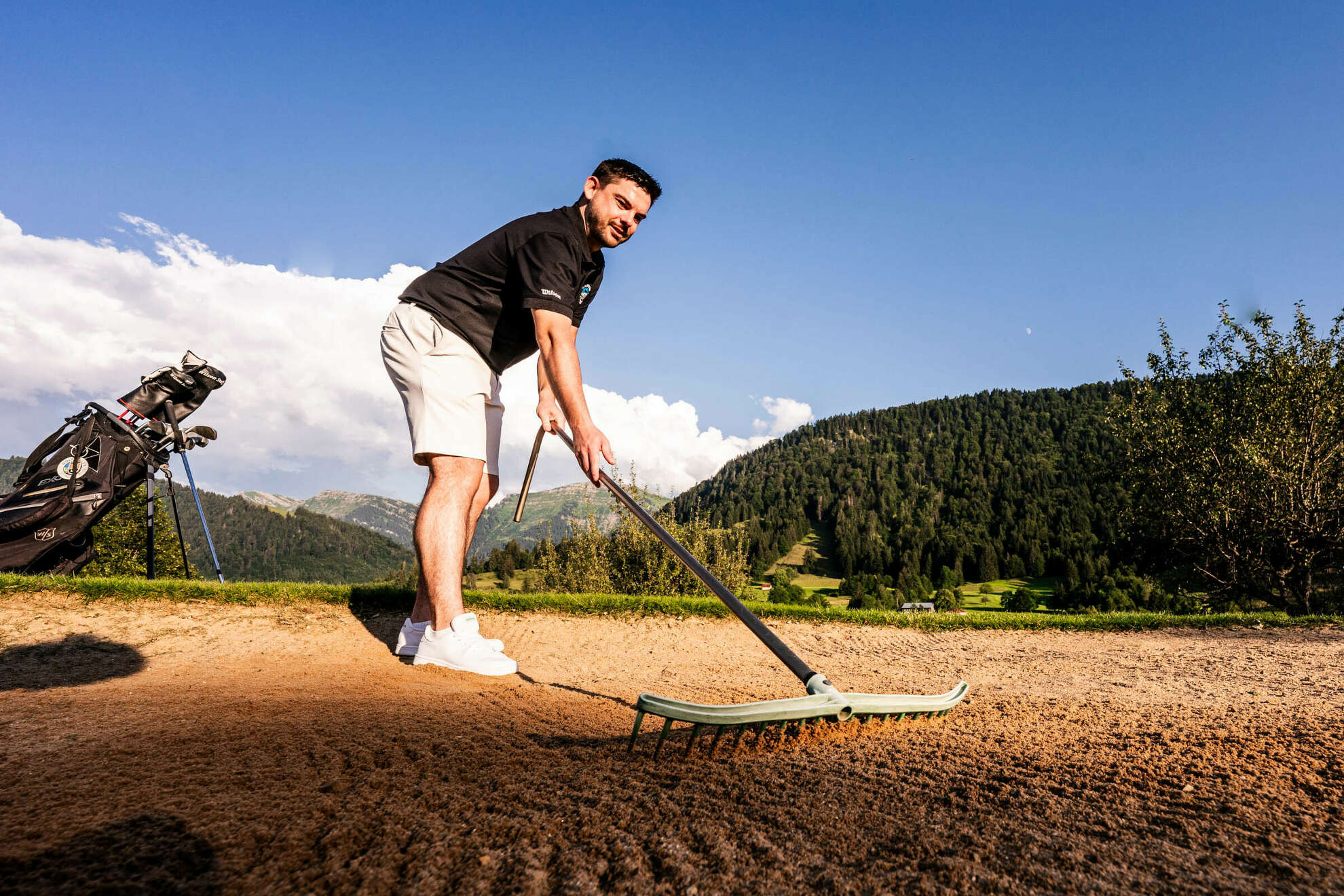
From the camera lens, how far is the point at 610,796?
5.69 feet

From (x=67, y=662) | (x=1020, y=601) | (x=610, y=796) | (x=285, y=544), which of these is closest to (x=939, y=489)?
(x=1020, y=601)

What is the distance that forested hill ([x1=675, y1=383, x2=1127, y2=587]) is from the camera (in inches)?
3676

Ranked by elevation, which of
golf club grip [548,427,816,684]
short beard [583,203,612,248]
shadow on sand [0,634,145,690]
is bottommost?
shadow on sand [0,634,145,690]

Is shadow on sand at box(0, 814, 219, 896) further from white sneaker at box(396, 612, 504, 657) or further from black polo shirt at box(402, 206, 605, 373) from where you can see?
white sneaker at box(396, 612, 504, 657)

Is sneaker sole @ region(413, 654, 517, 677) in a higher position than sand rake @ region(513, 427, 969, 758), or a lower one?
lower

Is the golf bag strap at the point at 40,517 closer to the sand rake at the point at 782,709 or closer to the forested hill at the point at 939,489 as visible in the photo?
the sand rake at the point at 782,709

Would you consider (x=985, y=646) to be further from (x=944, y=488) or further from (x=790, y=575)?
(x=944, y=488)

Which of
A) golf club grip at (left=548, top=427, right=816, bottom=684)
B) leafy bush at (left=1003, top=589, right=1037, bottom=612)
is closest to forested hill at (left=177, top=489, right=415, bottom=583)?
leafy bush at (left=1003, top=589, right=1037, bottom=612)

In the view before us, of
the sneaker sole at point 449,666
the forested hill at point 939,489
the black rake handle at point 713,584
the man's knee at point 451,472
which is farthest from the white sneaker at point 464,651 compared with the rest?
the forested hill at point 939,489

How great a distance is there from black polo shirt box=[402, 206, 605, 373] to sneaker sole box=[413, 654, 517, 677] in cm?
198

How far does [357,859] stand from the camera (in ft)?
4.41

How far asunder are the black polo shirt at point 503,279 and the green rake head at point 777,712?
2.36 m

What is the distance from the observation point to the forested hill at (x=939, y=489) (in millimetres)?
93375

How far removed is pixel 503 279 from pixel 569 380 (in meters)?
1.08
